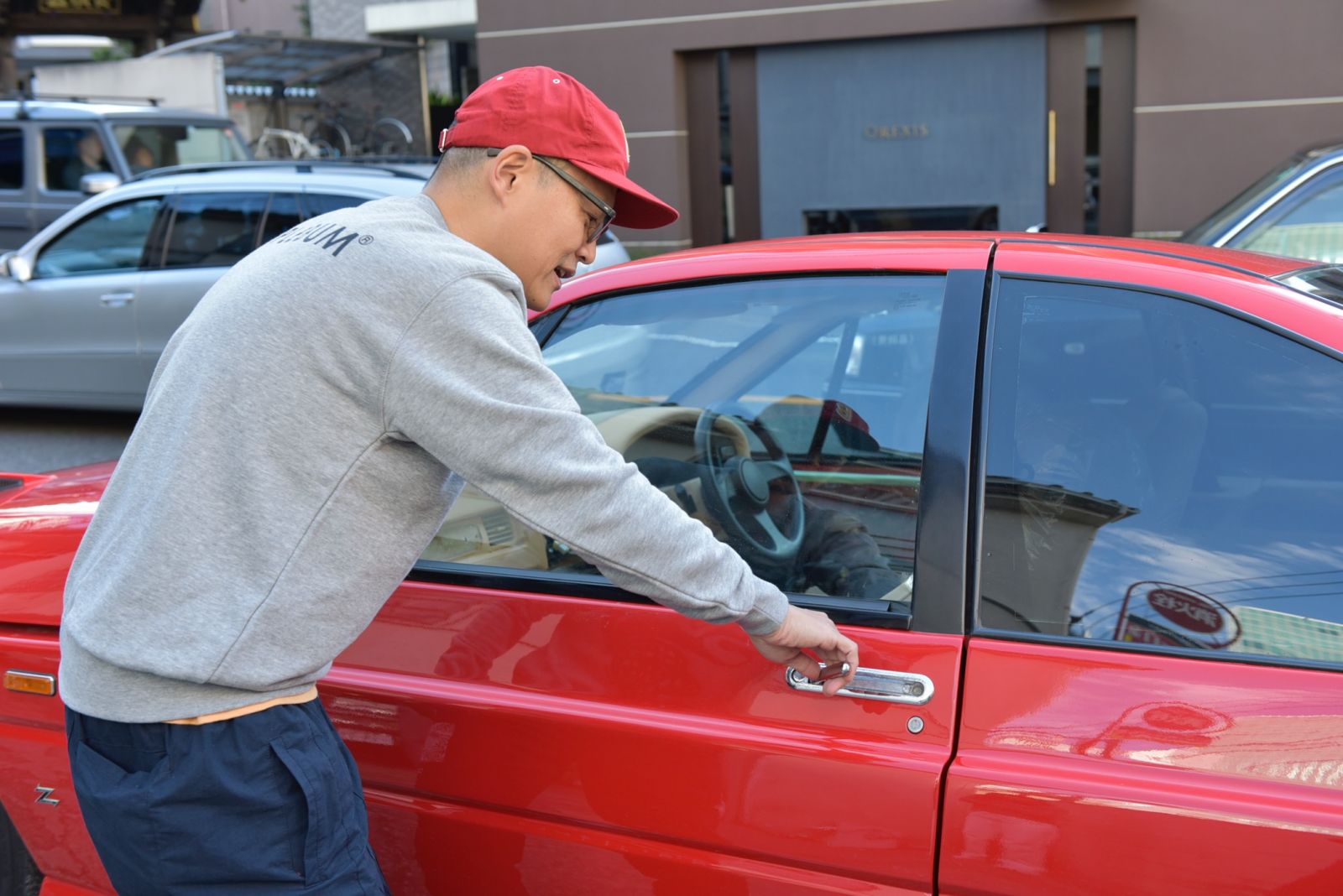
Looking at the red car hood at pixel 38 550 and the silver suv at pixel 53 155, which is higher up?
the silver suv at pixel 53 155

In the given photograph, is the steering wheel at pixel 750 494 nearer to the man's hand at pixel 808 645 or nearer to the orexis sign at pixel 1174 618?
the man's hand at pixel 808 645

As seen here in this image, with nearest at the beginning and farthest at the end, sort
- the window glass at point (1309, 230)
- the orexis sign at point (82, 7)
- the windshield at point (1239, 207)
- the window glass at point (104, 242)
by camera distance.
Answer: the window glass at point (1309, 230)
the windshield at point (1239, 207)
the window glass at point (104, 242)
the orexis sign at point (82, 7)

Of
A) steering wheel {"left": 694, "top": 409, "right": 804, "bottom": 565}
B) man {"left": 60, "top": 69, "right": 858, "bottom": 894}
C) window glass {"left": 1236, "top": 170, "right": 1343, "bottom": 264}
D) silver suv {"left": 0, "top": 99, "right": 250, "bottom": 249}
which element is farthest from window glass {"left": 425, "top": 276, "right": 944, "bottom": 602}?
silver suv {"left": 0, "top": 99, "right": 250, "bottom": 249}

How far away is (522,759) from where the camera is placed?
2076 millimetres

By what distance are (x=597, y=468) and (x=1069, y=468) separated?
79 centimetres

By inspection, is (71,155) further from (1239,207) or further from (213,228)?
(1239,207)

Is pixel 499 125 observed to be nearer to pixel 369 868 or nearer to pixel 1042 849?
pixel 369 868

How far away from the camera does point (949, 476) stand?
74.9 inches

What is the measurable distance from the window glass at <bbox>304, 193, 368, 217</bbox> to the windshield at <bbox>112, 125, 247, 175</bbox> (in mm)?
3660

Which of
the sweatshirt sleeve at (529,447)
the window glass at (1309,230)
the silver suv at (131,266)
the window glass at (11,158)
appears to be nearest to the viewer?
the sweatshirt sleeve at (529,447)

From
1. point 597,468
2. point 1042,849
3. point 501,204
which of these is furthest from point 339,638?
point 1042,849

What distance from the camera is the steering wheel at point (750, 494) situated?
7.34 ft

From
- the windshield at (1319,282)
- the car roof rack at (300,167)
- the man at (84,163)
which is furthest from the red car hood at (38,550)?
the man at (84,163)

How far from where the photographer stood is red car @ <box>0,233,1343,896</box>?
1705mm
